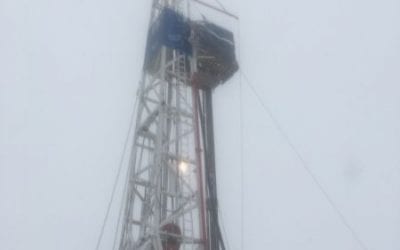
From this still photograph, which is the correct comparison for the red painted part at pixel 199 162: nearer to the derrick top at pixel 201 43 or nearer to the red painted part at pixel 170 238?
the derrick top at pixel 201 43

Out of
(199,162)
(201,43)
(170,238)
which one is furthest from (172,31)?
(170,238)

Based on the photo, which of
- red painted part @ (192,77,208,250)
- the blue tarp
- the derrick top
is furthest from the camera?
the blue tarp

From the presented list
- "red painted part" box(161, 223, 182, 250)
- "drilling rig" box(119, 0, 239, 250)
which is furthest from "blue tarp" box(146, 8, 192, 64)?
"red painted part" box(161, 223, 182, 250)

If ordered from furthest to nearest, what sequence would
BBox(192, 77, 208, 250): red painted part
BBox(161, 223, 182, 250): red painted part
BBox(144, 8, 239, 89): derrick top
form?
BBox(144, 8, 239, 89): derrick top, BBox(161, 223, 182, 250): red painted part, BBox(192, 77, 208, 250): red painted part

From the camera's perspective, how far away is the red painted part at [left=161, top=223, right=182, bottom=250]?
14.0 metres

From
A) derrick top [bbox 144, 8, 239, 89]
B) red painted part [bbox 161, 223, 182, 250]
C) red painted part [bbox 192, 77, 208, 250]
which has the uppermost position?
derrick top [bbox 144, 8, 239, 89]

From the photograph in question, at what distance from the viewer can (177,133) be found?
15484 mm

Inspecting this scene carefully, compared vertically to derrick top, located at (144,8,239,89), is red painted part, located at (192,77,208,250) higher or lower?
lower

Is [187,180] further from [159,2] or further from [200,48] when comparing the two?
[159,2]

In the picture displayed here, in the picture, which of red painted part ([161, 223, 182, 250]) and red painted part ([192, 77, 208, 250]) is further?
red painted part ([161, 223, 182, 250])

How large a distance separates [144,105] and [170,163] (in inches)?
84.3

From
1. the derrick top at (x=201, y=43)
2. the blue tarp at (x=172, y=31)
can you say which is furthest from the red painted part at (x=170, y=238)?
the blue tarp at (x=172, y=31)

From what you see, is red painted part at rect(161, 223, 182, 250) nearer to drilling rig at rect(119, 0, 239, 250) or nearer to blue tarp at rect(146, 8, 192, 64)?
drilling rig at rect(119, 0, 239, 250)

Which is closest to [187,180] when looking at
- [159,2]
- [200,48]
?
[200,48]
